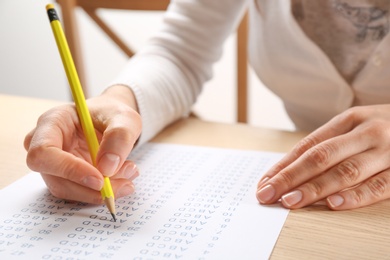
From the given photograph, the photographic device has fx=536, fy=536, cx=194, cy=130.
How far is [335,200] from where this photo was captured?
1.66 ft

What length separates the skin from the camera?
0.51 metres

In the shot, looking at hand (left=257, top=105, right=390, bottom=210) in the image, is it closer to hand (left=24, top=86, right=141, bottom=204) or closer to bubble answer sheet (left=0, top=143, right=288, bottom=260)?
bubble answer sheet (left=0, top=143, right=288, bottom=260)

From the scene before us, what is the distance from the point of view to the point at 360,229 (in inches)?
18.7

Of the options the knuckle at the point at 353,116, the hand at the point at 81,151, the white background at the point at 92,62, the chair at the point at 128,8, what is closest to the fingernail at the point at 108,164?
the hand at the point at 81,151

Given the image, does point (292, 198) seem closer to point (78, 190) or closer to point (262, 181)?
point (262, 181)

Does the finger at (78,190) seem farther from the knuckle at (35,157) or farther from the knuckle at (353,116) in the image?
the knuckle at (353,116)

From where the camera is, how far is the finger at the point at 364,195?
0.51 metres

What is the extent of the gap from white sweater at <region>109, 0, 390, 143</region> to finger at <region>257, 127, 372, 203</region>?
8.9 inches

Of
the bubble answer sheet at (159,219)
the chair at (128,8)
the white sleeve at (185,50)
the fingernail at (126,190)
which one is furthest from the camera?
the chair at (128,8)

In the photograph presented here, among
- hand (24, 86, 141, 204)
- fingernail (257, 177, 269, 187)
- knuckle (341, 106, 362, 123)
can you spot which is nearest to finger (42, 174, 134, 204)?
hand (24, 86, 141, 204)

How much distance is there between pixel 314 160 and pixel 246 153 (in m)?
0.15

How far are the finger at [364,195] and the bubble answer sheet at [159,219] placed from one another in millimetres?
52

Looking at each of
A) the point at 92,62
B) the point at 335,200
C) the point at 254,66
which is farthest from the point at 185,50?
the point at 92,62

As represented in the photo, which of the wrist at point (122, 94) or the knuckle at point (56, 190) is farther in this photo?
the wrist at point (122, 94)
